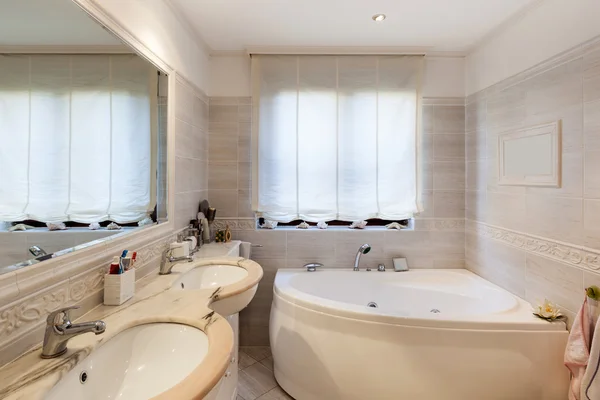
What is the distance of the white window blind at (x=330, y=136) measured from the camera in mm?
2494

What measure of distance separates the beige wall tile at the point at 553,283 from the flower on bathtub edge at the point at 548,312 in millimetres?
42

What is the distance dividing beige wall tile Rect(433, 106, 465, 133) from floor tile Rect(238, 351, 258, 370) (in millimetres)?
2481

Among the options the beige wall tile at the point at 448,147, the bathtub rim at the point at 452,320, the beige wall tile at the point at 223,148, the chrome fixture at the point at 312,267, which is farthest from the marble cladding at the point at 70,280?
the beige wall tile at the point at 448,147

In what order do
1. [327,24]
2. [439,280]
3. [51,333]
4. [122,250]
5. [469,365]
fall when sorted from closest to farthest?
[51,333], [122,250], [469,365], [327,24], [439,280]

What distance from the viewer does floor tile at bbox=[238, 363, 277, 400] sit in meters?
1.97

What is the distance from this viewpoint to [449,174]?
2594mm

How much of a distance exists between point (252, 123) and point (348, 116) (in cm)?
83

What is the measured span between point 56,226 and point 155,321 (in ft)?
1.60

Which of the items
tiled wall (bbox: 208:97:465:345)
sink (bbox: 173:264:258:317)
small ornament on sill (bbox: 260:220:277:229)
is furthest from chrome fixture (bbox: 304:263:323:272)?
sink (bbox: 173:264:258:317)

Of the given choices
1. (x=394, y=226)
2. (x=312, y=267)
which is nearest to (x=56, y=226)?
(x=312, y=267)

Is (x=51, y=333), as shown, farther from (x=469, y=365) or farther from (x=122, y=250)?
(x=469, y=365)

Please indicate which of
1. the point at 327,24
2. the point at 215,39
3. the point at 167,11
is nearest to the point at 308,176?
the point at 327,24

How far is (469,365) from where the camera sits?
161cm

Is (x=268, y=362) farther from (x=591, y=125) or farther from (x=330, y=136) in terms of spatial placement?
(x=591, y=125)
